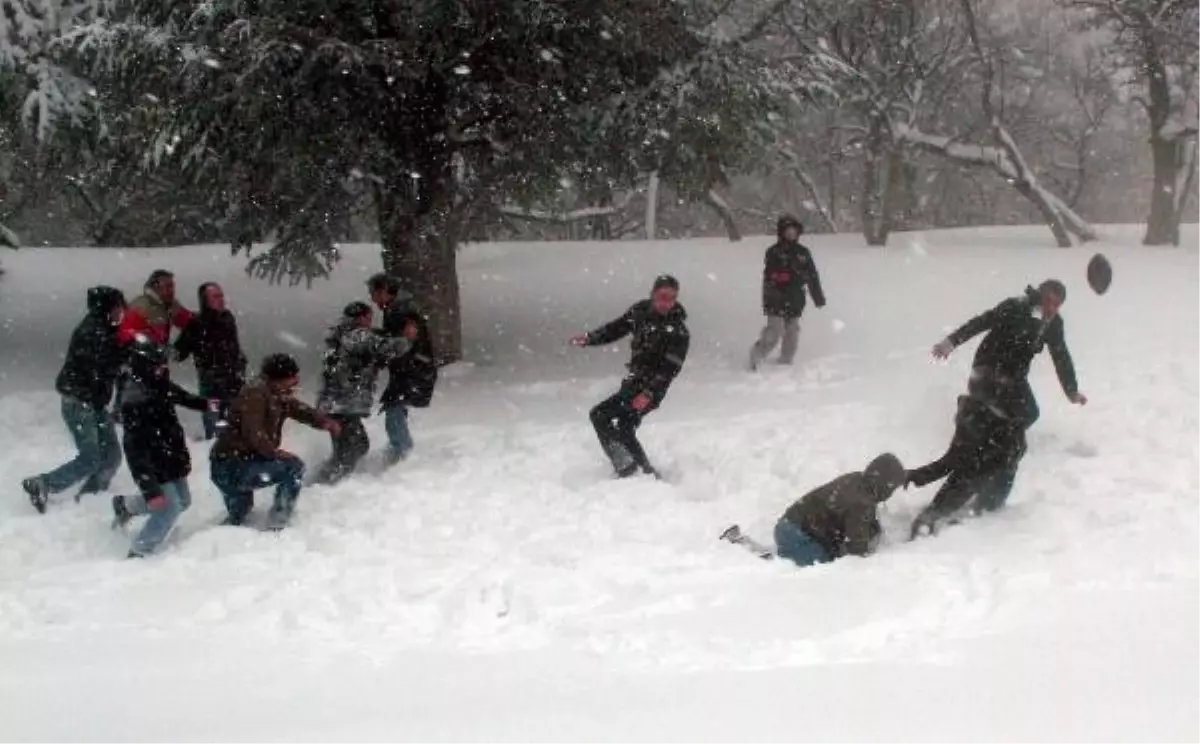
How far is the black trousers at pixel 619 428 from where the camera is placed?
8734mm

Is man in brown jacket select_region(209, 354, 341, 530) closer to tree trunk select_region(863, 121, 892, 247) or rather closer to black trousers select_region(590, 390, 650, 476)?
black trousers select_region(590, 390, 650, 476)

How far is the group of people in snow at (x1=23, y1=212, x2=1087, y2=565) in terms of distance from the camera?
730cm

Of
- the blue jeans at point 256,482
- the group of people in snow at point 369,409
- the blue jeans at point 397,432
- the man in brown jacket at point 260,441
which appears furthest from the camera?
the blue jeans at point 397,432

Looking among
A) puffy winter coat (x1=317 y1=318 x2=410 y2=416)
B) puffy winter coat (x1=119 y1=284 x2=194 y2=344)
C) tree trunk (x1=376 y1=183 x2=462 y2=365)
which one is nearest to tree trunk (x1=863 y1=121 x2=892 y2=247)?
tree trunk (x1=376 y1=183 x2=462 y2=365)

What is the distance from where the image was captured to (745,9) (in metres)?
18.2

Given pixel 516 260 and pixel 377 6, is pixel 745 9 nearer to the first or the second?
pixel 516 260

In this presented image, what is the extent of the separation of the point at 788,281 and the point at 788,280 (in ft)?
0.05

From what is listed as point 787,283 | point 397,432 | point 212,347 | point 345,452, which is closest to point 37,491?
point 212,347

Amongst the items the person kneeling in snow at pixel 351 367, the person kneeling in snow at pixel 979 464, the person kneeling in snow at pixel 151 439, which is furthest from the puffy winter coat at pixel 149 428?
the person kneeling in snow at pixel 979 464

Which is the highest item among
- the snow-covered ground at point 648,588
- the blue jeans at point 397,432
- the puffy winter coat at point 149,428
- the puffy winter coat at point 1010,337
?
the puffy winter coat at point 1010,337

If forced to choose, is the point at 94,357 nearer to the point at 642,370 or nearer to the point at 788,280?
the point at 642,370

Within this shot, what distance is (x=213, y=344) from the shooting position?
32.7 ft

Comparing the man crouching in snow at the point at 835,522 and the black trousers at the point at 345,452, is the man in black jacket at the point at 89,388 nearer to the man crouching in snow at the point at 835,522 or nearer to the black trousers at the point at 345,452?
the black trousers at the point at 345,452

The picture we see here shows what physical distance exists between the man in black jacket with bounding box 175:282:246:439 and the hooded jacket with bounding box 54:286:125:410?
1.36m
